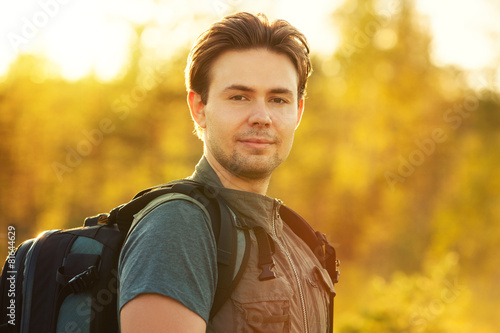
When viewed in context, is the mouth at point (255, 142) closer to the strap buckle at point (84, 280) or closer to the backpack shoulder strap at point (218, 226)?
the backpack shoulder strap at point (218, 226)

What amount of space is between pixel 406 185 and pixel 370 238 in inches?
82.5

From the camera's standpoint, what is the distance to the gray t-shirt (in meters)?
1.47

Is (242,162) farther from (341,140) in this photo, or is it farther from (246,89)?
(341,140)

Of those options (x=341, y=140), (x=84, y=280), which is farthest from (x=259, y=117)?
(x=341, y=140)

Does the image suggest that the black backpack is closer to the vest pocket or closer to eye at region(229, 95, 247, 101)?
the vest pocket

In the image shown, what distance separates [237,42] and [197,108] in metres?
0.33

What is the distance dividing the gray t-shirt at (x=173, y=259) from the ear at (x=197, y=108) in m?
0.72

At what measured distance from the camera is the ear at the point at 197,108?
231 centimetres

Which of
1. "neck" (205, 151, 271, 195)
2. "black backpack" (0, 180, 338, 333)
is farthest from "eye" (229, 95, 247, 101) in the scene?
"black backpack" (0, 180, 338, 333)

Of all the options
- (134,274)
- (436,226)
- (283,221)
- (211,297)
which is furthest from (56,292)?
(436,226)

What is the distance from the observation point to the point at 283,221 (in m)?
2.40

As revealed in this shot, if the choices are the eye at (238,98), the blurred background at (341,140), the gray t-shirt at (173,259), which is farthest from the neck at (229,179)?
the blurred background at (341,140)

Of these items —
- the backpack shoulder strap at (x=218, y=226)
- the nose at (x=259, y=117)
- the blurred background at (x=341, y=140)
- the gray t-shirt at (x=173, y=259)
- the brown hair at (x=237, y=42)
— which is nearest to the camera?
the gray t-shirt at (x=173, y=259)

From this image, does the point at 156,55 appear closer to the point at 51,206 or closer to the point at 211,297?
the point at 51,206
